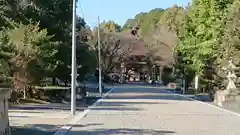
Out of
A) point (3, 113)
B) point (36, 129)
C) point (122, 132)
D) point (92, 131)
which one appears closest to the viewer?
point (3, 113)

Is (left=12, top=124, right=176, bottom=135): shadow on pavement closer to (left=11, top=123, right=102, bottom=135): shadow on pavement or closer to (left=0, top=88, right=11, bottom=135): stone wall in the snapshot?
(left=11, top=123, right=102, bottom=135): shadow on pavement

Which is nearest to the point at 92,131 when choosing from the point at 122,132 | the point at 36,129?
the point at 122,132

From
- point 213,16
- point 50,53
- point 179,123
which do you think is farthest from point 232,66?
point 179,123

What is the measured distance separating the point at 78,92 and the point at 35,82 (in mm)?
10404

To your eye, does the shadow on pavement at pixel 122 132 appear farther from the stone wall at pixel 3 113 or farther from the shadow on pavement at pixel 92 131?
the stone wall at pixel 3 113

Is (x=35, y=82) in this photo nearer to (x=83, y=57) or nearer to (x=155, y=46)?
(x=83, y=57)

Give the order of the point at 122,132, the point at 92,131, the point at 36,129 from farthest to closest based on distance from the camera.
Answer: the point at 36,129 < the point at 92,131 < the point at 122,132

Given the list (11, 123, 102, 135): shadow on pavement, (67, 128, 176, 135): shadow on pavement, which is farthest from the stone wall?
(67, 128, 176, 135): shadow on pavement

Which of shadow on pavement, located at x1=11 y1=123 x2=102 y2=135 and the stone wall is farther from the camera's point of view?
shadow on pavement, located at x1=11 y1=123 x2=102 y2=135

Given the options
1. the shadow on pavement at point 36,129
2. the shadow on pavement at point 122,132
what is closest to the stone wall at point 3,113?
the shadow on pavement at point 36,129

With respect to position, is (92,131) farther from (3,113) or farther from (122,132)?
(3,113)

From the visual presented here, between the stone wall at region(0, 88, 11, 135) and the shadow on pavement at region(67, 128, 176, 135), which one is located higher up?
the stone wall at region(0, 88, 11, 135)

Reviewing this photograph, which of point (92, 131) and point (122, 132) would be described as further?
point (92, 131)

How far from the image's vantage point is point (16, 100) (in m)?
35.3
